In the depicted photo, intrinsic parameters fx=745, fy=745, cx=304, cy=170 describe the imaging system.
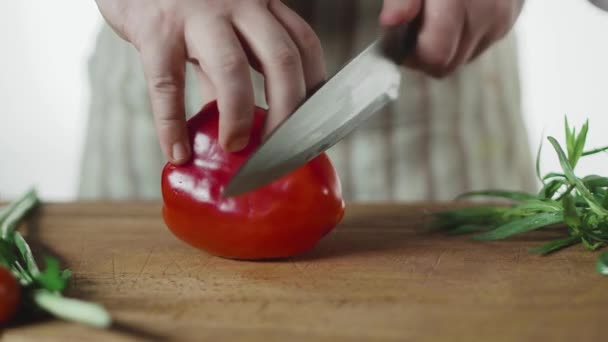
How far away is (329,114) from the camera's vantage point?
1.05 metres

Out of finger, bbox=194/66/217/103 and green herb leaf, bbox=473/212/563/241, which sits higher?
finger, bbox=194/66/217/103

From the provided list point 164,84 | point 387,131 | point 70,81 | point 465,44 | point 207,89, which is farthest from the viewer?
point 70,81

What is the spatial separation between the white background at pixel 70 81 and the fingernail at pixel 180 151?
289cm

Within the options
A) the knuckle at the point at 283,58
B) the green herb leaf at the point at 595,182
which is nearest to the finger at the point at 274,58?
the knuckle at the point at 283,58

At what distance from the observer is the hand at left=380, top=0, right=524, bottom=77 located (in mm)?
1181

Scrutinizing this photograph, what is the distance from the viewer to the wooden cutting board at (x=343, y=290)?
80 cm

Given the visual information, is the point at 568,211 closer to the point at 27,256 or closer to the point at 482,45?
the point at 482,45

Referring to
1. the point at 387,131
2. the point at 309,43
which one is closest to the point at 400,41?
the point at 309,43

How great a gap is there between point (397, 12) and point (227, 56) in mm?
305

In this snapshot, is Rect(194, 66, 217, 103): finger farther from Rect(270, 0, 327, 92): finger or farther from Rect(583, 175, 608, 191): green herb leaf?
Rect(583, 175, 608, 191): green herb leaf

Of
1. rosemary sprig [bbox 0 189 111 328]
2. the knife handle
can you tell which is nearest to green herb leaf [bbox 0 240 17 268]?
rosemary sprig [bbox 0 189 111 328]

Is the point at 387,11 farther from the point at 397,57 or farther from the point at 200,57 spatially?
the point at 200,57

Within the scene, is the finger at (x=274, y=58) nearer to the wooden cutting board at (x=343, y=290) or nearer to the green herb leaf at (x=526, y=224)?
the wooden cutting board at (x=343, y=290)

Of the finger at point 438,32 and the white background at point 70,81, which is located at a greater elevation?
the finger at point 438,32
